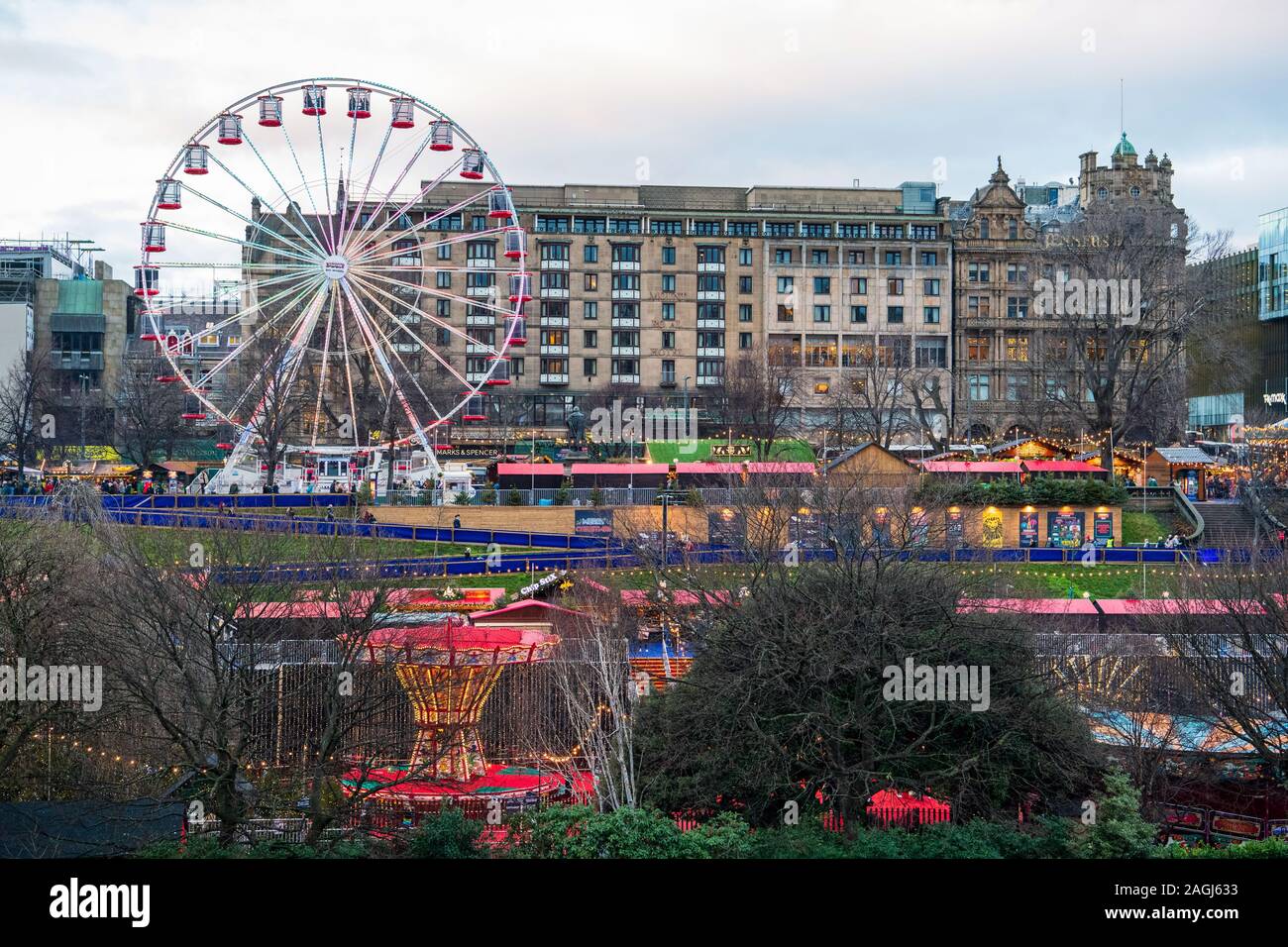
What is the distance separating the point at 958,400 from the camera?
104062mm

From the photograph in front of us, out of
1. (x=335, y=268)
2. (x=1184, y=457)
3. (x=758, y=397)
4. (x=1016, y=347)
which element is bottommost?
(x=1184, y=457)

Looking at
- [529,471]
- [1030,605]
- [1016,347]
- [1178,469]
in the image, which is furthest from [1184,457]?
[1030,605]

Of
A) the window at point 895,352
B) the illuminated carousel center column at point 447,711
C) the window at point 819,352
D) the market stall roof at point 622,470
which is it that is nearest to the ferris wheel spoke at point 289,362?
the market stall roof at point 622,470

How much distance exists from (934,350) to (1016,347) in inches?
252

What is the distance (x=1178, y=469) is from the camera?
68.7 metres

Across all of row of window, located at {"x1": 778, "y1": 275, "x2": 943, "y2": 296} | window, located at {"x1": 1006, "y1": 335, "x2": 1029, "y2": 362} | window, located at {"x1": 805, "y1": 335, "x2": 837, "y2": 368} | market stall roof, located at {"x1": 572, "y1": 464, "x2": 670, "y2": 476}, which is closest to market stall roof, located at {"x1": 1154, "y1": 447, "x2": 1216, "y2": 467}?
market stall roof, located at {"x1": 572, "y1": 464, "x2": 670, "y2": 476}

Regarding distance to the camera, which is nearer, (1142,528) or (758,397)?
(1142,528)

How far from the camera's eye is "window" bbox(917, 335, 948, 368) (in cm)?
10469

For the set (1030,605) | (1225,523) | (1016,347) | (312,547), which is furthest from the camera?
(1016,347)

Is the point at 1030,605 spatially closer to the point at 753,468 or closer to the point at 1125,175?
the point at 753,468

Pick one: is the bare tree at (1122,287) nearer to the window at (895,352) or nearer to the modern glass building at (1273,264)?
the window at (895,352)

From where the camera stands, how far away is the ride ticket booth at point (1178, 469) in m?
67.7

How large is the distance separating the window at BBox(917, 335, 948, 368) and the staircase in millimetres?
44009

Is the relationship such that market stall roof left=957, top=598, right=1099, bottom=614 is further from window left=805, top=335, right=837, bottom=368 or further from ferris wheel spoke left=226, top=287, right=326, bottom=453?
window left=805, top=335, right=837, bottom=368
